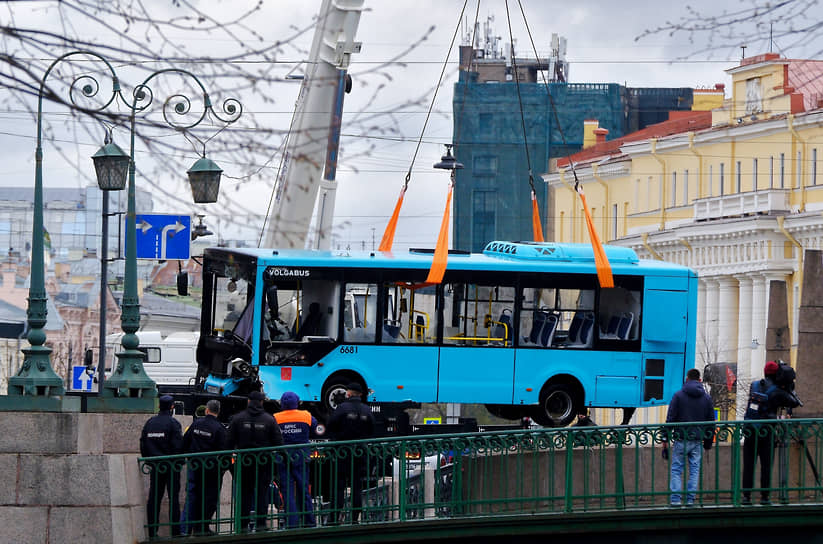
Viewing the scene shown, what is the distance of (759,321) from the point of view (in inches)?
2467

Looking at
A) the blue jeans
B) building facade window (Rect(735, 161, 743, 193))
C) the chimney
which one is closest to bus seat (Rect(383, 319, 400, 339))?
the blue jeans

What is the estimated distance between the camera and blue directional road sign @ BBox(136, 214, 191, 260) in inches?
1166

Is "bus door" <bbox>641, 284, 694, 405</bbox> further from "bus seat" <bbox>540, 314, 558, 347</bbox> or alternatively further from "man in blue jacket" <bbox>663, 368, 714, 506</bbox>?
"man in blue jacket" <bbox>663, 368, 714, 506</bbox>

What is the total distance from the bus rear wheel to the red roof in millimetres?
42904

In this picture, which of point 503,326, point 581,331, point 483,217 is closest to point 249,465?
point 503,326

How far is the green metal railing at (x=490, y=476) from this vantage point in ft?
60.7

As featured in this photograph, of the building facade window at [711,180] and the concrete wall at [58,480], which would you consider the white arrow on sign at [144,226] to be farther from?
the building facade window at [711,180]

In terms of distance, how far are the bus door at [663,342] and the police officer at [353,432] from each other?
8.05m

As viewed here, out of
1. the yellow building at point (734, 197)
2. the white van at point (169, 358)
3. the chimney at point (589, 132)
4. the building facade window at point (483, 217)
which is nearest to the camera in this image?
the white van at point (169, 358)

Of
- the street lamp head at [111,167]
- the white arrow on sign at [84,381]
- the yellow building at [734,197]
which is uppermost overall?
the yellow building at [734,197]

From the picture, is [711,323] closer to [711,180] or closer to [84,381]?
[711,180]

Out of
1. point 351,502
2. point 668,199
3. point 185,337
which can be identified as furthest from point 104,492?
point 668,199

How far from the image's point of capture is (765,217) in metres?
62.2

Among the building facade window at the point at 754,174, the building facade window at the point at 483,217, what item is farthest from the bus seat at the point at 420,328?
the building facade window at the point at 483,217
